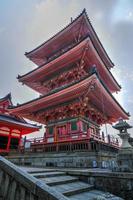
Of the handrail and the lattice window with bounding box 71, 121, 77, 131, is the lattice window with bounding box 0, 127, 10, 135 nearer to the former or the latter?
the lattice window with bounding box 71, 121, 77, 131

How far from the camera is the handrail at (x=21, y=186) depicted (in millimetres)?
3210

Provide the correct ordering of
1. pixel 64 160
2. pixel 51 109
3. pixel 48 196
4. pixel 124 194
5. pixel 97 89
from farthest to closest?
pixel 51 109 → pixel 97 89 → pixel 64 160 → pixel 124 194 → pixel 48 196

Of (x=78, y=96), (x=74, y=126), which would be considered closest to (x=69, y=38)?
(x=78, y=96)

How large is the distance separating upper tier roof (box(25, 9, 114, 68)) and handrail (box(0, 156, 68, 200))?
1242 centimetres

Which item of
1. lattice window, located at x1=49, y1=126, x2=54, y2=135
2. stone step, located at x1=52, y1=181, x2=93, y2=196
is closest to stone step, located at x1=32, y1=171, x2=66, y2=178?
stone step, located at x1=52, y1=181, x2=93, y2=196

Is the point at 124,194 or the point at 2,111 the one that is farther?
the point at 2,111

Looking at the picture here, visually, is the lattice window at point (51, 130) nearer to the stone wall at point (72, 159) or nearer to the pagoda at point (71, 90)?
the pagoda at point (71, 90)

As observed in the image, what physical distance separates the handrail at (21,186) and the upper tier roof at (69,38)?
12417 mm

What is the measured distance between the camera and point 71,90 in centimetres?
1088

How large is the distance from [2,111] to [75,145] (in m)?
15.1

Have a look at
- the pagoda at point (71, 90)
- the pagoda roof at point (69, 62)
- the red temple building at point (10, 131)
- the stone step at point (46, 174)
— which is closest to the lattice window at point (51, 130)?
the pagoda at point (71, 90)

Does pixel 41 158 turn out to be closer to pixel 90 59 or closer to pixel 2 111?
pixel 90 59

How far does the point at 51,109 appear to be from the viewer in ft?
44.3

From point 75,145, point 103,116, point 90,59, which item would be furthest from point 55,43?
point 75,145
